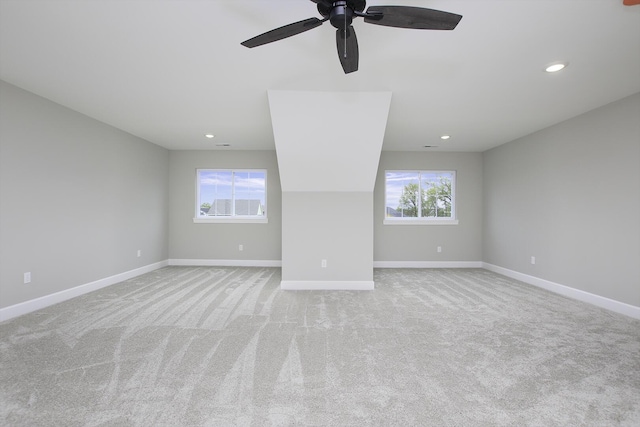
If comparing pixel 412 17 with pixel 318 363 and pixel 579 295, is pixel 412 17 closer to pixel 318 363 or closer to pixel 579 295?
pixel 318 363

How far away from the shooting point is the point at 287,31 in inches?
65.2

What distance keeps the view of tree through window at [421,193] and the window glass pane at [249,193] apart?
2.71 meters

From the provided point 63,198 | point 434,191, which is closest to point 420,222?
point 434,191

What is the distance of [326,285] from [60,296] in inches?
133

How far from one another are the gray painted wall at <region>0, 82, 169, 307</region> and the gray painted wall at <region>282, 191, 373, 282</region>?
2667 millimetres

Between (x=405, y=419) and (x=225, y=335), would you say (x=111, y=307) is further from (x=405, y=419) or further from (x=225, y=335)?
(x=405, y=419)

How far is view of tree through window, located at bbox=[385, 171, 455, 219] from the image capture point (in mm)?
6109

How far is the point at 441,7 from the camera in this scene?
1846 mm

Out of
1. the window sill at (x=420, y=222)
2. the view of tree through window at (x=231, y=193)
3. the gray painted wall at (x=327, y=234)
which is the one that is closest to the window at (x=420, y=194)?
the window sill at (x=420, y=222)

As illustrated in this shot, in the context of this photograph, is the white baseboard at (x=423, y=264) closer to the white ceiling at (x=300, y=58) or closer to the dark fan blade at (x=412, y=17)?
→ the white ceiling at (x=300, y=58)

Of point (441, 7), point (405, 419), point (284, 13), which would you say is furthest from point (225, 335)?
point (441, 7)

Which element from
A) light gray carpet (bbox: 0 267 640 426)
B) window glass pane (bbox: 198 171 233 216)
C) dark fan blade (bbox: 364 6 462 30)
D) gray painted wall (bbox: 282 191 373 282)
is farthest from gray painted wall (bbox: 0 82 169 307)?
dark fan blade (bbox: 364 6 462 30)

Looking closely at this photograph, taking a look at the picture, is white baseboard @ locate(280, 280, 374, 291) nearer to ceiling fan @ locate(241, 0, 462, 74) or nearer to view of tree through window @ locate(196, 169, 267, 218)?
view of tree through window @ locate(196, 169, 267, 218)

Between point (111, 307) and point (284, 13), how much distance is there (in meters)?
3.55
